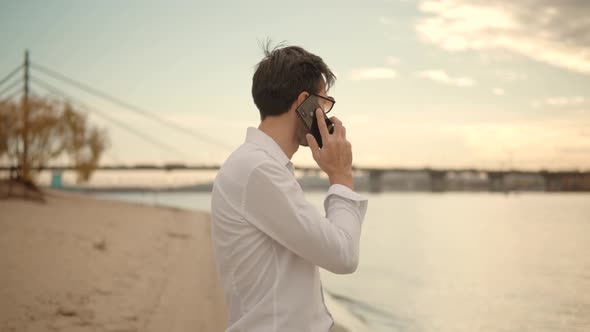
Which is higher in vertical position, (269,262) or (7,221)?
(269,262)

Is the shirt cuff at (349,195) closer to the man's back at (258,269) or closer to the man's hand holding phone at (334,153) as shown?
the man's hand holding phone at (334,153)

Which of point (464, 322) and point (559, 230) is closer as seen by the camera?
point (464, 322)

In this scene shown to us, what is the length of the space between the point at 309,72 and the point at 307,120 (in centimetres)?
17

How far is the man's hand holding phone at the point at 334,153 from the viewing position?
70.2 inches

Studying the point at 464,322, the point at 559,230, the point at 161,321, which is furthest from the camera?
the point at 559,230

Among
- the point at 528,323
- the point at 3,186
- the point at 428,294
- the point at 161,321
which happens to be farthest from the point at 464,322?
the point at 3,186

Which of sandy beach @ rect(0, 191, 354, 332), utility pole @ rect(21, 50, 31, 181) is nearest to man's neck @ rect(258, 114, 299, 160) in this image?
sandy beach @ rect(0, 191, 354, 332)

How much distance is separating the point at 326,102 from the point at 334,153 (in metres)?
0.22

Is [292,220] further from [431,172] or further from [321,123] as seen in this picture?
[431,172]

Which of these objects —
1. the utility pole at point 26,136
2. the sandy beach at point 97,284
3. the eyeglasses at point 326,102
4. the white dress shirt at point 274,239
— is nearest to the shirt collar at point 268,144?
the white dress shirt at point 274,239

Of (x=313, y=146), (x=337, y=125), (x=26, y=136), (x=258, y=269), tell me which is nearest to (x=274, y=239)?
(x=258, y=269)

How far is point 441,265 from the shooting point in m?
19.2

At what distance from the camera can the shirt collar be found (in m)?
1.74

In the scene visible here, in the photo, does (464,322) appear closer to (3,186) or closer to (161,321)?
(161,321)
